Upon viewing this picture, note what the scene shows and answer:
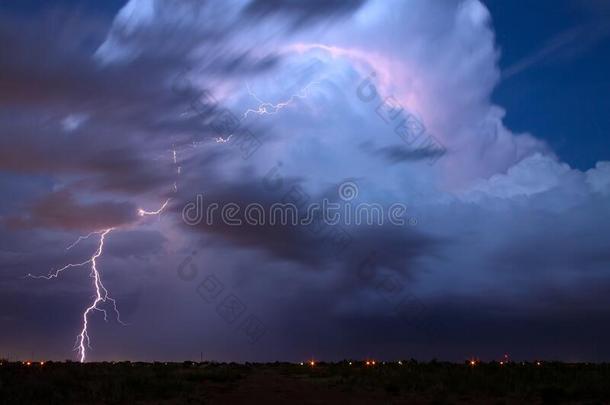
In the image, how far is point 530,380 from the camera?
104 ft

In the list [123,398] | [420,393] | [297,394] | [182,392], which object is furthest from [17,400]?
[420,393]

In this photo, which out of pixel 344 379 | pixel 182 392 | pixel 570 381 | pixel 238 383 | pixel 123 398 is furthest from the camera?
pixel 344 379

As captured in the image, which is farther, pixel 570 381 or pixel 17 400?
pixel 570 381

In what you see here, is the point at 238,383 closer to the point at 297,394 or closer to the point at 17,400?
the point at 297,394

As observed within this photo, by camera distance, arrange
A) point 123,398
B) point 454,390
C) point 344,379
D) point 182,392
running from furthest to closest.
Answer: point 344,379 < point 454,390 < point 182,392 < point 123,398

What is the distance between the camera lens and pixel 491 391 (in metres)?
27.9

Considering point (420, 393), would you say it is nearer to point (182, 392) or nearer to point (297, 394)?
point (297, 394)

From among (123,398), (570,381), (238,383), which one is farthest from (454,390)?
(123,398)

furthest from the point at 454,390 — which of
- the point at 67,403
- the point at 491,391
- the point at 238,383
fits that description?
the point at 67,403

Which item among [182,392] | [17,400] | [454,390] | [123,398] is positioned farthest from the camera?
[454,390]

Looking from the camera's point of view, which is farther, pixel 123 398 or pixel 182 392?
pixel 182 392

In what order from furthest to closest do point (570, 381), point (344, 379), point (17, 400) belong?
point (344, 379) < point (570, 381) < point (17, 400)

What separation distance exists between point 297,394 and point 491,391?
8375 mm

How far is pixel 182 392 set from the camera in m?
26.6
